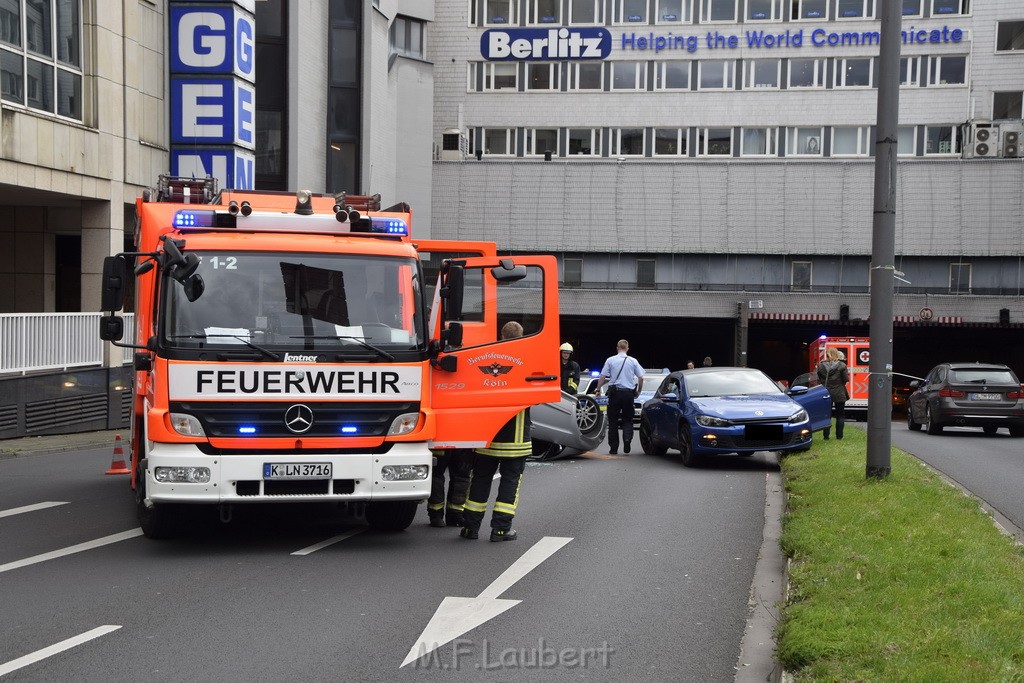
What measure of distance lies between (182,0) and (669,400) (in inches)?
590

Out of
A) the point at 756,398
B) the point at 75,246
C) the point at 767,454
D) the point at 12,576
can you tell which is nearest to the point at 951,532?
the point at 12,576

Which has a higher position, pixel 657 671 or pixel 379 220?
pixel 379 220

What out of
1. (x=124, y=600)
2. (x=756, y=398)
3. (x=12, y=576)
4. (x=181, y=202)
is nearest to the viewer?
(x=124, y=600)

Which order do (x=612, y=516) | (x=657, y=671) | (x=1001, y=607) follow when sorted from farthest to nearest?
1. (x=612, y=516)
2. (x=1001, y=607)
3. (x=657, y=671)

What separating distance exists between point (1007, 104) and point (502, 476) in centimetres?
4881

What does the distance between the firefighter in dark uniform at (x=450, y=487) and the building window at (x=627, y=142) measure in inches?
1754

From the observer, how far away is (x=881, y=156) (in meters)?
12.6

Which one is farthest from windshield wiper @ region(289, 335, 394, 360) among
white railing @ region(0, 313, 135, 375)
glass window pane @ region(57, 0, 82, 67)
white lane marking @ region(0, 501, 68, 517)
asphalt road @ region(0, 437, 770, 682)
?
glass window pane @ region(57, 0, 82, 67)

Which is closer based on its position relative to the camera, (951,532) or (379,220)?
(951,532)

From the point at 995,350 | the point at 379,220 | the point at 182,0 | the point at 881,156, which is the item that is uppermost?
the point at 182,0

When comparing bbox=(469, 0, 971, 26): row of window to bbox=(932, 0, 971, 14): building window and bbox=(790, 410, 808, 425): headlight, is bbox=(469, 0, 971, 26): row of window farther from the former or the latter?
bbox=(790, 410, 808, 425): headlight

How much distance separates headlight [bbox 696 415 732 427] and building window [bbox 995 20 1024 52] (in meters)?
41.8

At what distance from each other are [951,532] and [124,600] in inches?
233

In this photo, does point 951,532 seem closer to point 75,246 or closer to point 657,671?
point 657,671
